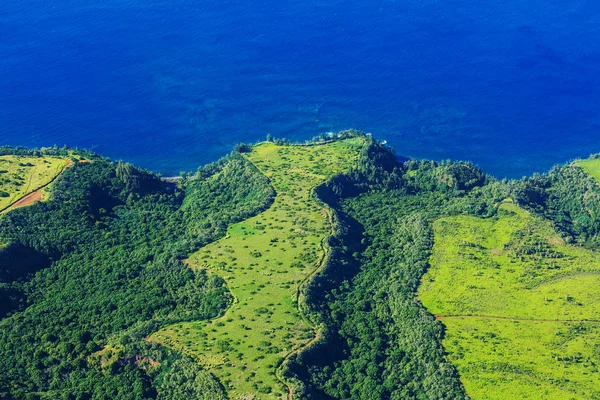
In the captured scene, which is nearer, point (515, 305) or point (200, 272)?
point (515, 305)

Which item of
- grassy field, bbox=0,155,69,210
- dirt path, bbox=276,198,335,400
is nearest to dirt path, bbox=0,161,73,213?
grassy field, bbox=0,155,69,210

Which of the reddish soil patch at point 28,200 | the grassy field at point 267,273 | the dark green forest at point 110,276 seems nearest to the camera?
the grassy field at point 267,273

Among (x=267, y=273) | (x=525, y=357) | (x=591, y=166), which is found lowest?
(x=525, y=357)

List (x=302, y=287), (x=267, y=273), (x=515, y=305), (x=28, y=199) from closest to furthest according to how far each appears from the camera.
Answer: (x=302, y=287) < (x=515, y=305) < (x=267, y=273) < (x=28, y=199)

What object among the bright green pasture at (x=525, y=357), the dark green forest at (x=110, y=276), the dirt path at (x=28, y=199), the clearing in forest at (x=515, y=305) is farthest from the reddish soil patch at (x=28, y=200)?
the bright green pasture at (x=525, y=357)

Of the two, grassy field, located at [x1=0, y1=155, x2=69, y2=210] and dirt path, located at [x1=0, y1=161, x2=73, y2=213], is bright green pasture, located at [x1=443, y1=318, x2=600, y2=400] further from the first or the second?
grassy field, located at [x1=0, y1=155, x2=69, y2=210]

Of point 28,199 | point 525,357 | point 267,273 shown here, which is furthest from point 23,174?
point 525,357

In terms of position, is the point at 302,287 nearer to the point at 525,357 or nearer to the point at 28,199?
the point at 525,357

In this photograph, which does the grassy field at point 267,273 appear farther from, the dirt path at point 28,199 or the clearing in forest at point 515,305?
the dirt path at point 28,199
